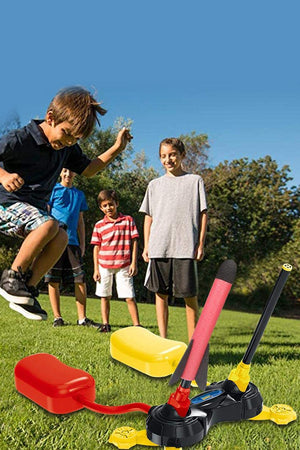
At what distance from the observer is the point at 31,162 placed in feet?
8.61

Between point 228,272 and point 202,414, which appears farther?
point 202,414

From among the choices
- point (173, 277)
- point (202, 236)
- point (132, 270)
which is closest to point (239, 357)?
point (173, 277)

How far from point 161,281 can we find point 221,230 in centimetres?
1567

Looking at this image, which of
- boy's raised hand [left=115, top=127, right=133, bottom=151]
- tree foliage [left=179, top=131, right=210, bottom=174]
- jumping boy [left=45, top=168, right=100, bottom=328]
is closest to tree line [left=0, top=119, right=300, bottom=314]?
tree foliage [left=179, top=131, right=210, bottom=174]

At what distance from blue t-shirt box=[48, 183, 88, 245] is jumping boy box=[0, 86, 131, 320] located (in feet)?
6.88

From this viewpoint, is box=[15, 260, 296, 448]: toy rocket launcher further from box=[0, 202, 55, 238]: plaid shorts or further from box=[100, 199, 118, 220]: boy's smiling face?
box=[100, 199, 118, 220]: boy's smiling face

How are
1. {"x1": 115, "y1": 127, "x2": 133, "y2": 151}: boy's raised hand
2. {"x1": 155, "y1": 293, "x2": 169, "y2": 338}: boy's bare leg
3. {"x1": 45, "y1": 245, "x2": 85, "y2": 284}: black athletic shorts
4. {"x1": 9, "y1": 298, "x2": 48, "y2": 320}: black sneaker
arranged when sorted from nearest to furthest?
1. {"x1": 9, "y1": 298, "x2": 48, "y2": 320}: black sneaker
2. {"x1": 115, "y1": 127, "x2": 133, "y2": 151}: boy's raised hand
3. {"x1": 155, "y1": 293, "x2": 169, "y2": 338}: boy's bare leg
4. {"x1": 45, "y1": 245, "x2": 85, "y2": 284}: black athletic shorts

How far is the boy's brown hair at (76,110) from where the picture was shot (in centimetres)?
254

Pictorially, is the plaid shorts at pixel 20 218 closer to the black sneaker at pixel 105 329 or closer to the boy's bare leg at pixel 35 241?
the boy's bare leg at pixel 35 241

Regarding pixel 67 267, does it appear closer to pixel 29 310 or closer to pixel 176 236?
pixel 176 236

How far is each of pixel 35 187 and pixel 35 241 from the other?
0.35 meters

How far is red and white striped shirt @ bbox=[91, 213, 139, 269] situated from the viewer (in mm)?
4836

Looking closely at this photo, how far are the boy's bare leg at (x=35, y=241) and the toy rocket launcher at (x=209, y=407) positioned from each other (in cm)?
103

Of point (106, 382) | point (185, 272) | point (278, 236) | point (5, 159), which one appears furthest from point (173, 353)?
point (278, 236)
